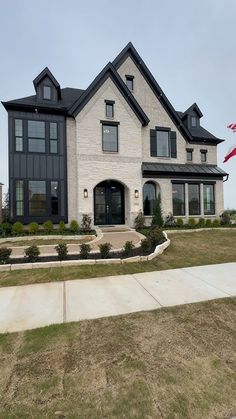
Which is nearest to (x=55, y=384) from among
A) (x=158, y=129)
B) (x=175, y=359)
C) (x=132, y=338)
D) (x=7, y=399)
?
(x=7, y=399)

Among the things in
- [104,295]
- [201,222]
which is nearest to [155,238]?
[104,295]

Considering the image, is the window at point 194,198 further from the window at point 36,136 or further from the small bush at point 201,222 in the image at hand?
the window at point 36,136

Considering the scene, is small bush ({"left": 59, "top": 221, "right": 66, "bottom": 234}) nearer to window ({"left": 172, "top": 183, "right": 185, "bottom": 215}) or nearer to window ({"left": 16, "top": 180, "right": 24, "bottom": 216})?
window ({"left": 16, "top": 180, "right": 24, "bottom": 216})

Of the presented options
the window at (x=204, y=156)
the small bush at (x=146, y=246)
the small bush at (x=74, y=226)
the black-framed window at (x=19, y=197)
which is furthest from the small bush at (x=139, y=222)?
the window at (x=204, y=156)

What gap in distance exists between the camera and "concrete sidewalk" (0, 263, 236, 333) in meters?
4.52

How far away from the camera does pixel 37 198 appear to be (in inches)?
619

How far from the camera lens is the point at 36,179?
15.7 metres

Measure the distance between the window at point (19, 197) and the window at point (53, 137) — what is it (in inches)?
124

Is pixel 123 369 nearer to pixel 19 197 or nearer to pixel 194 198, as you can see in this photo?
pixel 19 197

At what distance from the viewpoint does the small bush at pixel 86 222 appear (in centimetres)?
1504

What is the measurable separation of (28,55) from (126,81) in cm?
887

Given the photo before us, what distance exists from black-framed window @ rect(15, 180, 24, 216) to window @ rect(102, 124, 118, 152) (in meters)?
6.44

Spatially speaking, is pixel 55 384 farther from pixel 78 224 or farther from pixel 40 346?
pixel 78 224

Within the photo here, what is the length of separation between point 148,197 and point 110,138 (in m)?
5.55
